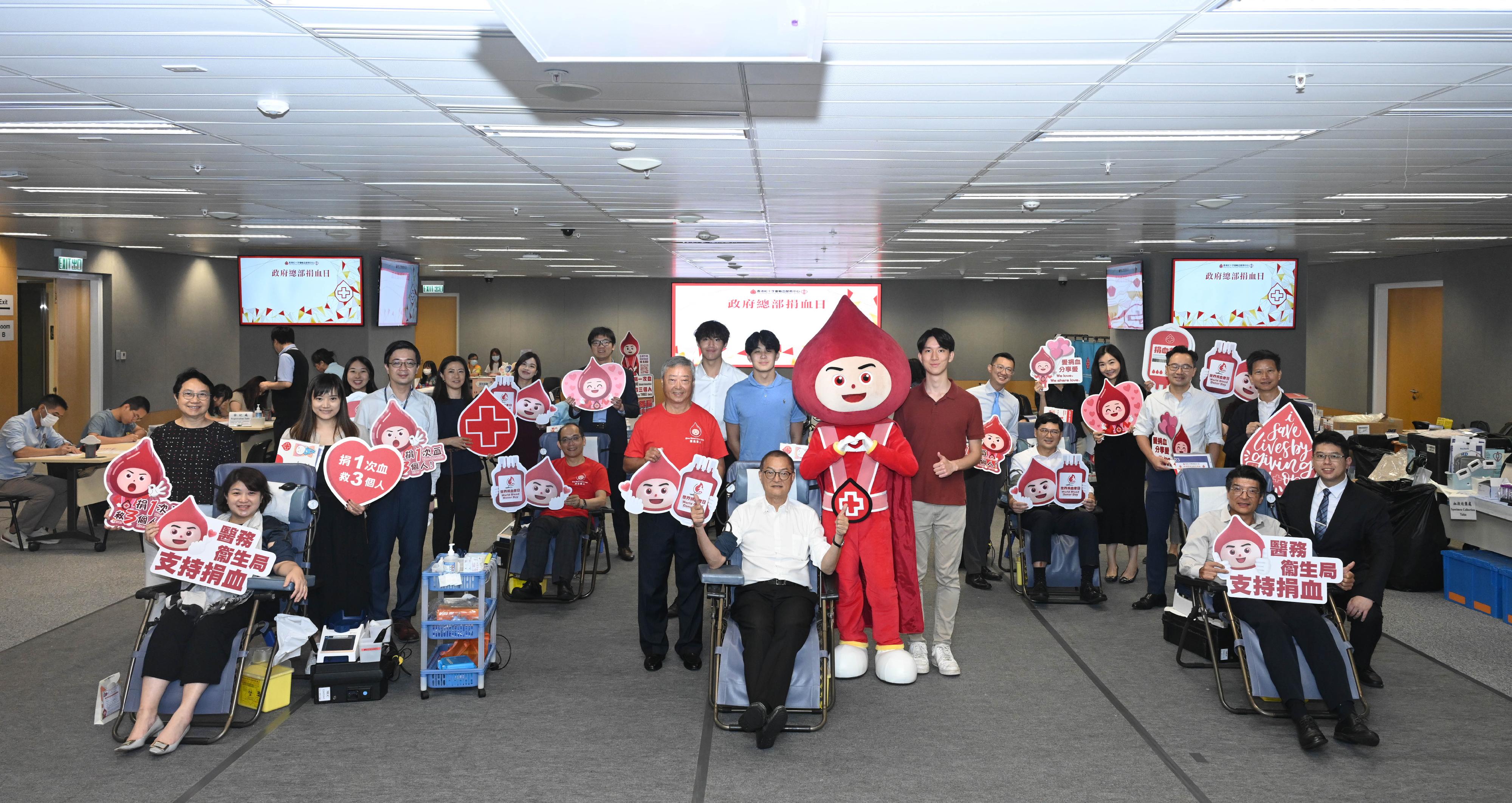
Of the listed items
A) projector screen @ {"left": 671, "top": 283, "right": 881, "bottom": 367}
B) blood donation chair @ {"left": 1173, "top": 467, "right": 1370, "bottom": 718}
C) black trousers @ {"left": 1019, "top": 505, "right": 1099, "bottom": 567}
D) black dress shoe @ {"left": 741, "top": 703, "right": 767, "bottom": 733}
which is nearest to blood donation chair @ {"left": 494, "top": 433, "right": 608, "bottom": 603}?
black dress shoe @ {"left": 741, "top": 703, "right": 767, "bottom": 733}

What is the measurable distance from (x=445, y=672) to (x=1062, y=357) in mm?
6511

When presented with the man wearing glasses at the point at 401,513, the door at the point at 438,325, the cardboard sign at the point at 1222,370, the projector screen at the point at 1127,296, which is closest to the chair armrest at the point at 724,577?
the man wearing glasses at the point at 401,513

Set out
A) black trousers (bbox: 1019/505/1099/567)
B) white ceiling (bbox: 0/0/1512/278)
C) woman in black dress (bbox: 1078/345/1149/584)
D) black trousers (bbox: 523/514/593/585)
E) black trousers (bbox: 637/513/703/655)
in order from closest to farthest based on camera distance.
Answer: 1. white ceiling (bbox: 0/0/1512/278)
2. black trousers (bbox: 637/513/703/655)
3. black trousers (bbox: 523/514/593/585)
4. black trousers (bbox: 1019/505/1099/567)
5. woman in black dress (bbox: 1078/345/1149/584)

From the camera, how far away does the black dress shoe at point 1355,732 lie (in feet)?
13.4

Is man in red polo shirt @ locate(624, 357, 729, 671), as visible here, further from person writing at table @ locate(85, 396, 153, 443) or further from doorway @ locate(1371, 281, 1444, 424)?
doorway @ locate(1371, 281, 1444, 424)

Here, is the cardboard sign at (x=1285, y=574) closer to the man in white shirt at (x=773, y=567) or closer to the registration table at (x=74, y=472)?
the man in white shirt at (x=773, y=567)

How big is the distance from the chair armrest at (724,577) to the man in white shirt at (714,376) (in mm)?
1664

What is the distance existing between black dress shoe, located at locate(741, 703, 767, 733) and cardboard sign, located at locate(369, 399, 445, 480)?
2.30 meters

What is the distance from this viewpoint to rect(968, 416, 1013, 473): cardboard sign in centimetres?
672

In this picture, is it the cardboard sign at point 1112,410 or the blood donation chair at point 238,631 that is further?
the cardboard sign at point 1112,410

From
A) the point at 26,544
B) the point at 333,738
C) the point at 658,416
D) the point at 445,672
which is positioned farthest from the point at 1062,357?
the point at 26,544

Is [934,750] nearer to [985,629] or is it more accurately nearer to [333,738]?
[985,629]

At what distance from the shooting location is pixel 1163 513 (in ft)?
20.9

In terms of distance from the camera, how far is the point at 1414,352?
15.4 meters
